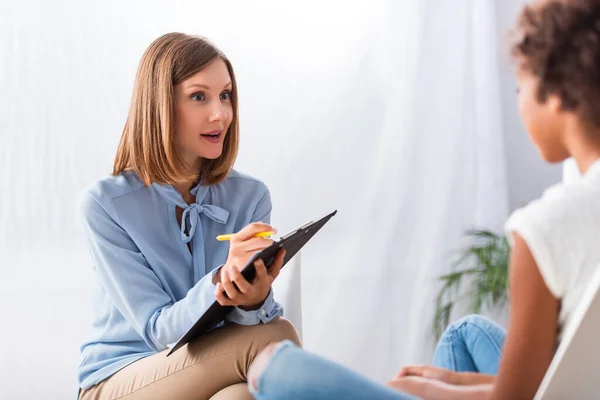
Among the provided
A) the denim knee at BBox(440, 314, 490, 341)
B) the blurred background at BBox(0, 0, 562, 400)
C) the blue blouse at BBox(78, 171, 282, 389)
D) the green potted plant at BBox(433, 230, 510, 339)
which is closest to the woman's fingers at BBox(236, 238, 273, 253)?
the blue blouse at BBox(78, 171, 282, 389)

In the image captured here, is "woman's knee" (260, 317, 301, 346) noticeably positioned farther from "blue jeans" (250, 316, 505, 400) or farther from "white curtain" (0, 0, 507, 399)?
"white curtain" (0, 0, 507, 399)

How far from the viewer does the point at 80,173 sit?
2.64m

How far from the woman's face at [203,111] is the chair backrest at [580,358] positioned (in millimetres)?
1122

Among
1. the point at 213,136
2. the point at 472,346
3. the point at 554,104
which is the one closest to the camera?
the point at 554,104

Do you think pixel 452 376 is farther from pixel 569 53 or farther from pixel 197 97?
pixel 197 97

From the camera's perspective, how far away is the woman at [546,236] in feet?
2.78

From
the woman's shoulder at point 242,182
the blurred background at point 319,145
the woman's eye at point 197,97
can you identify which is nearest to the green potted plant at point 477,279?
the blurred background at point 319,145

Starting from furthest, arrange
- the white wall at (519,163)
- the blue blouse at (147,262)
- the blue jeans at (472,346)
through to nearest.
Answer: the white wall at (519,163) → the blue blouse at (147,262) → the blue jeans at (472,346)

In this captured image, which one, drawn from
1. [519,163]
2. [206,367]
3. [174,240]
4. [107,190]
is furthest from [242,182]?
[519,163]

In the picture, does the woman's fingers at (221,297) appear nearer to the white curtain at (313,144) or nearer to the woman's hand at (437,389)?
the woman's hand at (437,389)

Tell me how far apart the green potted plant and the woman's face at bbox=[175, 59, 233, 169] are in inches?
56.0

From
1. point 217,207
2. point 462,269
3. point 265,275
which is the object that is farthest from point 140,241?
point 462,269

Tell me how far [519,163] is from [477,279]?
2.31 ft

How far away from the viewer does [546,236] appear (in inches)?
34.7
